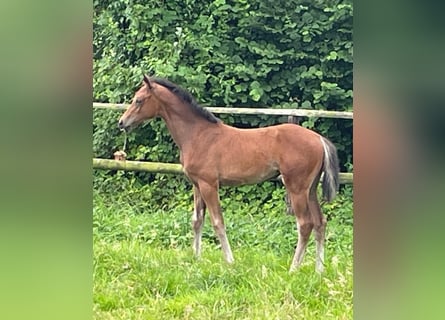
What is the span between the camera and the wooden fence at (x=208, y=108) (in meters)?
2.08

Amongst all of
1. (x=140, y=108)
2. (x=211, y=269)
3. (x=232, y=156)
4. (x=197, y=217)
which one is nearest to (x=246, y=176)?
(x=232, y=156)

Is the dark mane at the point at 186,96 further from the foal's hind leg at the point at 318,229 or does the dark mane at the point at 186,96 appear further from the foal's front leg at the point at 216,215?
the foal's hind leg at the point at 318,229

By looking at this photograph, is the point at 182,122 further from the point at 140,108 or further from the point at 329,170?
the point at 329,170

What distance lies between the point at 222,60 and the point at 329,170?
22.1 inches

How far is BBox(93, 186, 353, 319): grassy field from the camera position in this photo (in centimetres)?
206

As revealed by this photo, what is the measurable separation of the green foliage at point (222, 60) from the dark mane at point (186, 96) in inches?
0.9

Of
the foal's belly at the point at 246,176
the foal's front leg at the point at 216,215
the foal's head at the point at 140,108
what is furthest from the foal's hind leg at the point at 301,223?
the foal's head at the point at 140,108

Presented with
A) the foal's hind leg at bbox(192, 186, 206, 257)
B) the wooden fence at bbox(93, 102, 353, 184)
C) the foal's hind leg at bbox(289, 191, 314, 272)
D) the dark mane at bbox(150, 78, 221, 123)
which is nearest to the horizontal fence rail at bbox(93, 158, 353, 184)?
the wooden fence at bbox(93, 102, 353, 184)

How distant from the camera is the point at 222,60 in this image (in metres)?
2.19

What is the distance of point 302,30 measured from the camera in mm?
2086
